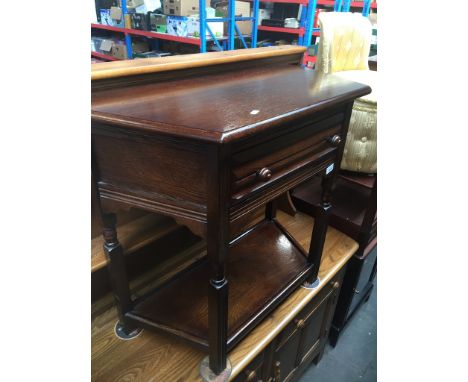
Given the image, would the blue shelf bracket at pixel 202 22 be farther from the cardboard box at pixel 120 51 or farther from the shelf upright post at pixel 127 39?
the cardboard box at pixel 120 51

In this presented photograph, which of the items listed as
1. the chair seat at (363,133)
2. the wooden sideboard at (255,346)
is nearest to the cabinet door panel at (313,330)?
the wooden sideboard at (255,346)

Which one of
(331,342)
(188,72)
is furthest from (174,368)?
(331,342)

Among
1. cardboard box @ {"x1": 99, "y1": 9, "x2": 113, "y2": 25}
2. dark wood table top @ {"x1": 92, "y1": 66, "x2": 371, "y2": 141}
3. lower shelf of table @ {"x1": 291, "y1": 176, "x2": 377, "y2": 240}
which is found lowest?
lower shelf of table @ {"x1": 291, "y1": 176, "x2": 377, "y2": 240}

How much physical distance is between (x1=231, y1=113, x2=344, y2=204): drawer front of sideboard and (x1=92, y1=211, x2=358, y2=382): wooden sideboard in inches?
16.7

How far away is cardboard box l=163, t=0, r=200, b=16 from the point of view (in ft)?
8.56

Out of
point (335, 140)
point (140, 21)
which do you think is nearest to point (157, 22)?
point (140, 21)

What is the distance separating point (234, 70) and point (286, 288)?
59 cm

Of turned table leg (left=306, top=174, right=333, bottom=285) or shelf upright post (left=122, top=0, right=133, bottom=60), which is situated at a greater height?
shelf upright post (left=122, top=0, right=133, bottom=60)

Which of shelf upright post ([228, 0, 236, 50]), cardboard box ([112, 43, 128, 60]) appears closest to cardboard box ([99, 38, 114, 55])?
cardboard box ([112, 43, 128, 60])

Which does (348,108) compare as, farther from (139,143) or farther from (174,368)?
(174,368)

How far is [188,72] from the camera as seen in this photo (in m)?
0.76

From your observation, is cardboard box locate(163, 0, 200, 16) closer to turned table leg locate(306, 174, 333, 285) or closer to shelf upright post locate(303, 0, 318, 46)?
shelf upright post locate(303, 0, 318, 46)

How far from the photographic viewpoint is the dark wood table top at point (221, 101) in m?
0.46

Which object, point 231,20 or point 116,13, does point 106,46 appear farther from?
point 231,20
